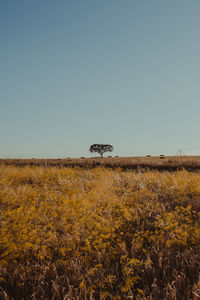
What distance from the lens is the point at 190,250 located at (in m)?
4.29

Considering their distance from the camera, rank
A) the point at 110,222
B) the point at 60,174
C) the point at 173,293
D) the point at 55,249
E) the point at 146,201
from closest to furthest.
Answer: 1. the point at 173,293
2. the point at 55,249
3. the point at 110,222
4. the point at 146,201
5. the point at 60,174

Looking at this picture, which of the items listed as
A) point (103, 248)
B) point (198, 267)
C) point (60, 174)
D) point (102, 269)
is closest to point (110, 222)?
point (103, 248)

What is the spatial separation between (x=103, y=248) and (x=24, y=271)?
64.7 inches

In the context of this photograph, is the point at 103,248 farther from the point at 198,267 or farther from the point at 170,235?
the point at 198,267

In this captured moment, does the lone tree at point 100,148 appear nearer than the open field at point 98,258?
No

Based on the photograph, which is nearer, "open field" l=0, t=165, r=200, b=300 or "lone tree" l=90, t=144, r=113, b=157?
"open field" l=0, t=165, r=200, b=300

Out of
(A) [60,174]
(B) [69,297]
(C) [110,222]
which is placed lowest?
(B) [69,297]

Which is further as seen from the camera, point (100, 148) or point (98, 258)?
point (100, 148)

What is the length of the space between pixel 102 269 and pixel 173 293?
1264 millimetres

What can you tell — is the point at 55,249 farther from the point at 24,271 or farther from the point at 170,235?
the point at 170,235

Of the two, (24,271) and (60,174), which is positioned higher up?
(60,174)

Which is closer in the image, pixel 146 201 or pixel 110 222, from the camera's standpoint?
pixel 110 222

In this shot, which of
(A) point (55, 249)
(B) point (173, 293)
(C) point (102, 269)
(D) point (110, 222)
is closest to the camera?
(B) point (173, 293)

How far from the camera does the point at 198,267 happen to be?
12.4 ft
